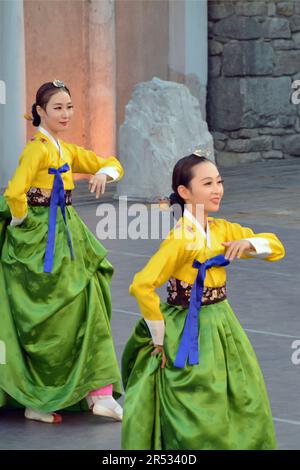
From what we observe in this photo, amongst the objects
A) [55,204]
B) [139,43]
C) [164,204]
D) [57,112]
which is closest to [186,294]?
[164,204]

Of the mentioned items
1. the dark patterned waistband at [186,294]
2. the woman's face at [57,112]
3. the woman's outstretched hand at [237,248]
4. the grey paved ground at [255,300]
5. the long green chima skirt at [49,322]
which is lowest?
the grey paved ground at [255,300]

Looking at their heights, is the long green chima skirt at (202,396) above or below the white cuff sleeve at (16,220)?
below

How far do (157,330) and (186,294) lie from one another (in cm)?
21

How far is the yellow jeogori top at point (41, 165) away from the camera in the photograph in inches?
267

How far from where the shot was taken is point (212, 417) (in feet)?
17.8

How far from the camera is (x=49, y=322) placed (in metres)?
6.87

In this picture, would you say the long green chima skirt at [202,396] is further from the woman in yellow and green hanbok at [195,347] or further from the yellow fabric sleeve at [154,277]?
the yellow fabric sleeve at [154,277]

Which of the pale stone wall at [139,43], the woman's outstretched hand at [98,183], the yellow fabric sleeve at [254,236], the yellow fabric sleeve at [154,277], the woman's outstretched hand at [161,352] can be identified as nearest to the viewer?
the yellow fabric sleeve at [154,277]

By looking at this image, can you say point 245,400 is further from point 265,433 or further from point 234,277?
point 234,277

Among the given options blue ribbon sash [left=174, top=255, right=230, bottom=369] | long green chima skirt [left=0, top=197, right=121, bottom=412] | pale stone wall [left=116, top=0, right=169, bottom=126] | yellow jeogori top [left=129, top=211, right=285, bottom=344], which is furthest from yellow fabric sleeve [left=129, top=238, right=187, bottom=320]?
pale stone wall [left=116, top=0, right=169, bottom=126]

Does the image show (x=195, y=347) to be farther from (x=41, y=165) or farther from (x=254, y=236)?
(x=41, y=165)

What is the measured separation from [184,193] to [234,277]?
185 inches

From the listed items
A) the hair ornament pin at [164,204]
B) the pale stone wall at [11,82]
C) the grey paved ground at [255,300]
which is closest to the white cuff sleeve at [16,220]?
the grey paved ground at [255,300]

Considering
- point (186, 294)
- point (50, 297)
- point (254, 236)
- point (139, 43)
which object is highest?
point (139, 43)
